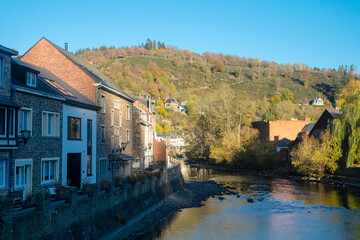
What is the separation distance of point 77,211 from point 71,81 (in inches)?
603

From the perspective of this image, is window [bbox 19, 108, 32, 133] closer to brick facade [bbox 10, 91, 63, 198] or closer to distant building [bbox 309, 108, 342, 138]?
brick facade [bbox 10, 91, 63, 198]

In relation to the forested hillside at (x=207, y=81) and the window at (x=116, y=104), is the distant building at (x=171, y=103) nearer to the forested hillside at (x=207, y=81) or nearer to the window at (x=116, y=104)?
the forested hillside at (x=207, y=81)

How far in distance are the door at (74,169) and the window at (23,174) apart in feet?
13.9

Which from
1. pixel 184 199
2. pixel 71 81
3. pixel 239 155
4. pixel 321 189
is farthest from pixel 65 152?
pixel 239 155

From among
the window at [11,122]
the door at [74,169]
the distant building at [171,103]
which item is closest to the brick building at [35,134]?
the window at [11,122]

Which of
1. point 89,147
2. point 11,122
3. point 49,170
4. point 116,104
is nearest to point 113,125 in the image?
point 116,104

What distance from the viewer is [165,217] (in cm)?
2534

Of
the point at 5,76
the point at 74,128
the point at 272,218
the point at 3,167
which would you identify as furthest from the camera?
the point at 272,218

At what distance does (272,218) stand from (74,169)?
1394 centimetres

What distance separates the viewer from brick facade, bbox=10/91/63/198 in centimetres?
1816

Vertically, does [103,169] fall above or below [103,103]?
below

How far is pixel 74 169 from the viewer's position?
77.6ft

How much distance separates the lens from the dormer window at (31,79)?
19500mm

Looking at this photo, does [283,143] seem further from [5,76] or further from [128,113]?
[5,76]
